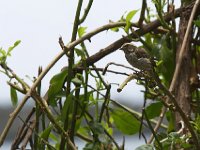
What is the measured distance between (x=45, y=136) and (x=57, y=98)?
0.08m

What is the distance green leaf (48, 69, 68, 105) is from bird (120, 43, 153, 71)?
0.50 ft

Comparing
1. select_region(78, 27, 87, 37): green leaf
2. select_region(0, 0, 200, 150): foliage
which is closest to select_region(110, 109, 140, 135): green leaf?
select_region(0, 0, 200, 150): foliage

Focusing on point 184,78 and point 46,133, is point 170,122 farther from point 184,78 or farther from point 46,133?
point 46,133

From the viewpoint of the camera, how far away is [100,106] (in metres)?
1.10

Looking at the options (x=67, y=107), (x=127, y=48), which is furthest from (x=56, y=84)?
(x=127, y=48)

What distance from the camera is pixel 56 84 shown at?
3.47 ft

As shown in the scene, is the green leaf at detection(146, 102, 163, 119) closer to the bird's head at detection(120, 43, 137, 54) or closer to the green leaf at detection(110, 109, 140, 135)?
the green leaf at detection(110, 109, 140, 135)

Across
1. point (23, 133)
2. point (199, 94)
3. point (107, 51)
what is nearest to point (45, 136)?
point (23, 133)

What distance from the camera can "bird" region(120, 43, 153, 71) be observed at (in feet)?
2.97

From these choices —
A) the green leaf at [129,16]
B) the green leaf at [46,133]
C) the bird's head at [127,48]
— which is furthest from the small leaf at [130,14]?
the green leaf at [46,133]

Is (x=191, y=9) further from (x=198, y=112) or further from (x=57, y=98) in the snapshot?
(x=57, y=98)

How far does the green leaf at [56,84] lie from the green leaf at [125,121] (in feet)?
0.37

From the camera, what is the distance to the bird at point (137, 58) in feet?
2.97

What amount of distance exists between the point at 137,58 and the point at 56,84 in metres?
0.20
